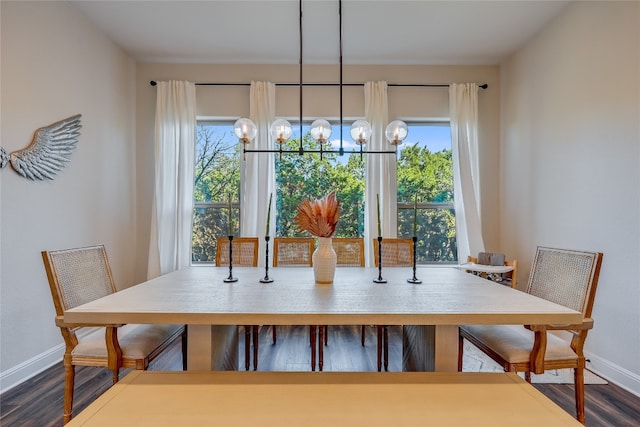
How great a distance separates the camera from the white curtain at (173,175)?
11.7 ft

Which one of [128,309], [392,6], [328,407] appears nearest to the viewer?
[328,407]

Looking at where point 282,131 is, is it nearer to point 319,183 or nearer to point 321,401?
point 319,183

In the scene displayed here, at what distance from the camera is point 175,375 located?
1367mm

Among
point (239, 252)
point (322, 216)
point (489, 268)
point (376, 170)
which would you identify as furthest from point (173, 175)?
point (489, 268)

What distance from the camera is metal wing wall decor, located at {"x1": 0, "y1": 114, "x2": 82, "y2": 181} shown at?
2.24 meters

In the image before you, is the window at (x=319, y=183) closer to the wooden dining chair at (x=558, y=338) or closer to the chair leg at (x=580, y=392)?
the wooden dining chair at (x=558, y=338)

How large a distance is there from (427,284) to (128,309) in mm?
1597

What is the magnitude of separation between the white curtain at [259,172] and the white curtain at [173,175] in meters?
0.66

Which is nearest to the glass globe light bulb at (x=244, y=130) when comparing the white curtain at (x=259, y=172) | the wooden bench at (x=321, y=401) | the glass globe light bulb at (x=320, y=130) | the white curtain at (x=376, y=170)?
the glass globe light bulb at (x=320, y=130)

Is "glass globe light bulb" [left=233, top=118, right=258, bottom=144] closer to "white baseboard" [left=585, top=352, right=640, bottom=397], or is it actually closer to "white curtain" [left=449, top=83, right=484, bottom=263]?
"white curtain" [left=449, top=83, right=484, bottom=263]

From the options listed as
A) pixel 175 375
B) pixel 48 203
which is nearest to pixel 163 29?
pixel 48 203

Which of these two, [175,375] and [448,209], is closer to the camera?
[175,375]

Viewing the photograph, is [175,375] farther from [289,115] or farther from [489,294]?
[289,115]

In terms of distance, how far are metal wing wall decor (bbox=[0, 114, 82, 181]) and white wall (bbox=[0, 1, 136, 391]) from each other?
5 cm
